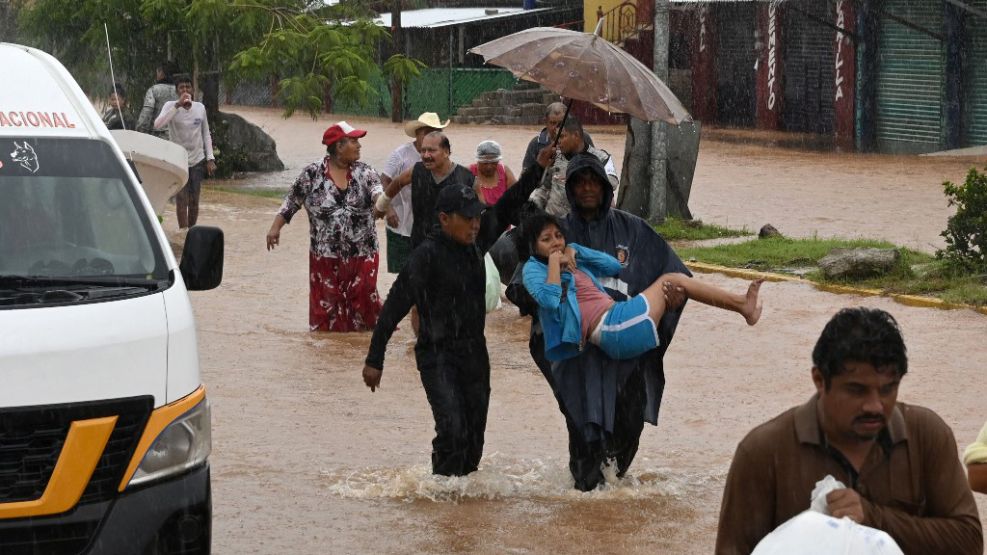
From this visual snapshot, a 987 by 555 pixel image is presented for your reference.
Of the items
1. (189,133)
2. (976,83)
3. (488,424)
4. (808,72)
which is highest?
(808,72)

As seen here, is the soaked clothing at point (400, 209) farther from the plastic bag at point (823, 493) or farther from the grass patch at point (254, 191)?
the grass patch at point (254, 191)

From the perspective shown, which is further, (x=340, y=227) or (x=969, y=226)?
(x=969, y=226)

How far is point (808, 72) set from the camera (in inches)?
1403

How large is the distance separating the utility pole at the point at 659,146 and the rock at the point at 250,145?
12.1m

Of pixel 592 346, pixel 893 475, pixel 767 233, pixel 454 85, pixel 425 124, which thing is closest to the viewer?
pixel 893 475

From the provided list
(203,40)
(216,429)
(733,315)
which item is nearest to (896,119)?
(203,40)

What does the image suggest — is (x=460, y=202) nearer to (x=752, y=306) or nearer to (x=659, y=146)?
→ (x=752, y=306)

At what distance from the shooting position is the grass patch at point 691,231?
1722 centimetres

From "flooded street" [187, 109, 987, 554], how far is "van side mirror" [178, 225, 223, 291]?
1463 mm

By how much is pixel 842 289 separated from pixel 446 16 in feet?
109

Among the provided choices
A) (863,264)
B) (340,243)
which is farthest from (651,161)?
(340,243)

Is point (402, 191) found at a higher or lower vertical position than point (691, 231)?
higher

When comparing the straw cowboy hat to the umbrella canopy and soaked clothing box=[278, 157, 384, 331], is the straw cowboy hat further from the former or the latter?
the umbrella canopy

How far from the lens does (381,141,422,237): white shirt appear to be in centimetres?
1156
